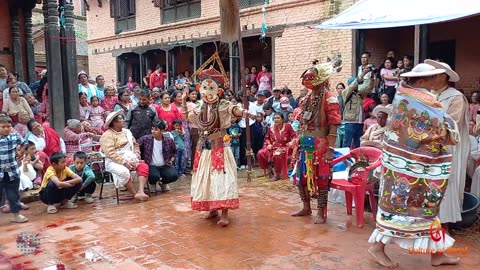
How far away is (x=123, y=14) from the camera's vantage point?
724 inches

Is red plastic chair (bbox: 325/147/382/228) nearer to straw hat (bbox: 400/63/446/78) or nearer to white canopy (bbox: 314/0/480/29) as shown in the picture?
straw hat (bbox: 400/63/446/78)

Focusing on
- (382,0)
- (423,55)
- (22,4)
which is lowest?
(423,55)

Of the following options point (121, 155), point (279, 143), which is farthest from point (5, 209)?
point (279, 143)

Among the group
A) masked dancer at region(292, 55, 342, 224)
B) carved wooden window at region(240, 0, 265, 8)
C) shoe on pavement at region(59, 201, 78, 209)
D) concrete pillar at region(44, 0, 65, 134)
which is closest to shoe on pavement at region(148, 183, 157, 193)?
shoe on pavement at region(59, 201, 78, 209)

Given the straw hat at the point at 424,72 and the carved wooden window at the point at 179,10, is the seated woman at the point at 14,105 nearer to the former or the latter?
the straw hat at the point at 424,72

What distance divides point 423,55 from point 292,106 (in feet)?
9.42

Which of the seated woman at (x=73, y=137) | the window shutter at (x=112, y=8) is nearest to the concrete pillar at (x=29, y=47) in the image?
the seated woman at (x=73, y=137)

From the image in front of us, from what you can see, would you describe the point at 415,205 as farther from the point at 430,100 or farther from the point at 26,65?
the point at 26,65

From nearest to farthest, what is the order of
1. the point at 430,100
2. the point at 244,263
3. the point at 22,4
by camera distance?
the point at 430,100 < the point at 244,263 < the point at 22,4

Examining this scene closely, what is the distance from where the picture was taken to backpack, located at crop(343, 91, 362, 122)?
29.4ft

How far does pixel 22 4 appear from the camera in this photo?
40.0 ft

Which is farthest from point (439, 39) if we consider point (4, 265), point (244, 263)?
point (4, 265)

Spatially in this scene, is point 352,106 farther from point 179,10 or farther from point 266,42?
point 179,10

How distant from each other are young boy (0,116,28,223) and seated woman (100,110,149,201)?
4.07 ft
